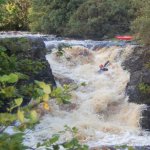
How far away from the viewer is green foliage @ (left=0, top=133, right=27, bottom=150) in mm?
1186

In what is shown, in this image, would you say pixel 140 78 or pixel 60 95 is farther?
pixel 140 78

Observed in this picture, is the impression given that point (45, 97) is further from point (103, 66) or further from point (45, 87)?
point (103, 66)

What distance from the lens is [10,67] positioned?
248 cm

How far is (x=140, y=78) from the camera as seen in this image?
949 cm

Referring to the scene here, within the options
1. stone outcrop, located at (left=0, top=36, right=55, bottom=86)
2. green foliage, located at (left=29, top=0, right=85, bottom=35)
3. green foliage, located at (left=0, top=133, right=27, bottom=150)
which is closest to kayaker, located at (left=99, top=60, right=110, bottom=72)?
stone outcrop, located at (left=0, top=36, right=55, bottom=86)

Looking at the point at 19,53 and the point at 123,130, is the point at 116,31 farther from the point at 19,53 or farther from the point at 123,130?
the point at 123,130

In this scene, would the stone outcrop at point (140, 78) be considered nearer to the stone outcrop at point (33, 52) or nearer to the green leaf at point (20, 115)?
the stone outcrop at point (33, 52)

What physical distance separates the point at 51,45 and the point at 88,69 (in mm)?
2169

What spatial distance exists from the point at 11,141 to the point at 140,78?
332 inches

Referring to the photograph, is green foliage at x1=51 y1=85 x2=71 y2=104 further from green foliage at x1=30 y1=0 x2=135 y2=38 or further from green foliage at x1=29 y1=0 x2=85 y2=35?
green foliage at x1=29 y1=0 x2=85 y2=35

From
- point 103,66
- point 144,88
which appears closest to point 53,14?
point 103,66

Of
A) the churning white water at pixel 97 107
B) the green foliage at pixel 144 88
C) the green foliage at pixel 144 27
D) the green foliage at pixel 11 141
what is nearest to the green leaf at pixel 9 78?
the green foliage at pixel 11 141

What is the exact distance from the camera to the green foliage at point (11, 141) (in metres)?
1.19

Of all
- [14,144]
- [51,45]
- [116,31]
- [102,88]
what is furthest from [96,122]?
[116,31]
